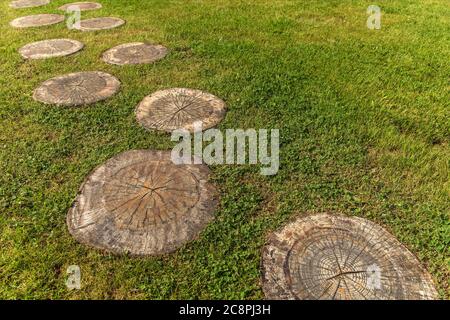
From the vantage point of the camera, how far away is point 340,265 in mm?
2908

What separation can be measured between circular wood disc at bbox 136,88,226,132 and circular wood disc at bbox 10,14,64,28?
450 centimetres

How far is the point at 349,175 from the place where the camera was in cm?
394

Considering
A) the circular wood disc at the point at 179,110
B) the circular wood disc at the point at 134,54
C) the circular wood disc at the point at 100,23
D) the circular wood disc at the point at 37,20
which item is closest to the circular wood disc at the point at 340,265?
the circular wood disc at the point at 179,110

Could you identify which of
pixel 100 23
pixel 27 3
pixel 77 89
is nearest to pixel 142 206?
pixel 77 89

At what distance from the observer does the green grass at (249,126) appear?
3037 mm

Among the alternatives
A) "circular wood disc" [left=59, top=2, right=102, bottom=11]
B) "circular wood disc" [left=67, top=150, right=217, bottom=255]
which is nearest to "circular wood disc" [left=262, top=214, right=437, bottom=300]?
"circular wood disc" [left=67, top=150, right=217, bottom=255]

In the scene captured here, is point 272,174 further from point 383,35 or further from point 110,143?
point 383,35

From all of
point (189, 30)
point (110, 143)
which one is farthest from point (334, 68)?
point (110, 143)

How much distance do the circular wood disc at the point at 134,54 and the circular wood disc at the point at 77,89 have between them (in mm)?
589

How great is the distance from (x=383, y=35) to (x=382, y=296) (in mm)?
6029

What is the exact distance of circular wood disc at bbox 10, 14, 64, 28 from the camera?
788 centimetres

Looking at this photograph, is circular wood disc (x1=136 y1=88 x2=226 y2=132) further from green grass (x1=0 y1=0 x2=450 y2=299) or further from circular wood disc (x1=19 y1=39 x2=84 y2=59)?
circular wood disc (x1=19 y1=39 x2=84 y2=59)

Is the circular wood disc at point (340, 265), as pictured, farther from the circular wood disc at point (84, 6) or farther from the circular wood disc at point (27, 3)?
the circular wood disc at point (27, 3)

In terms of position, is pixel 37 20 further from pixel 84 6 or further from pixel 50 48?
pixel 50 48
